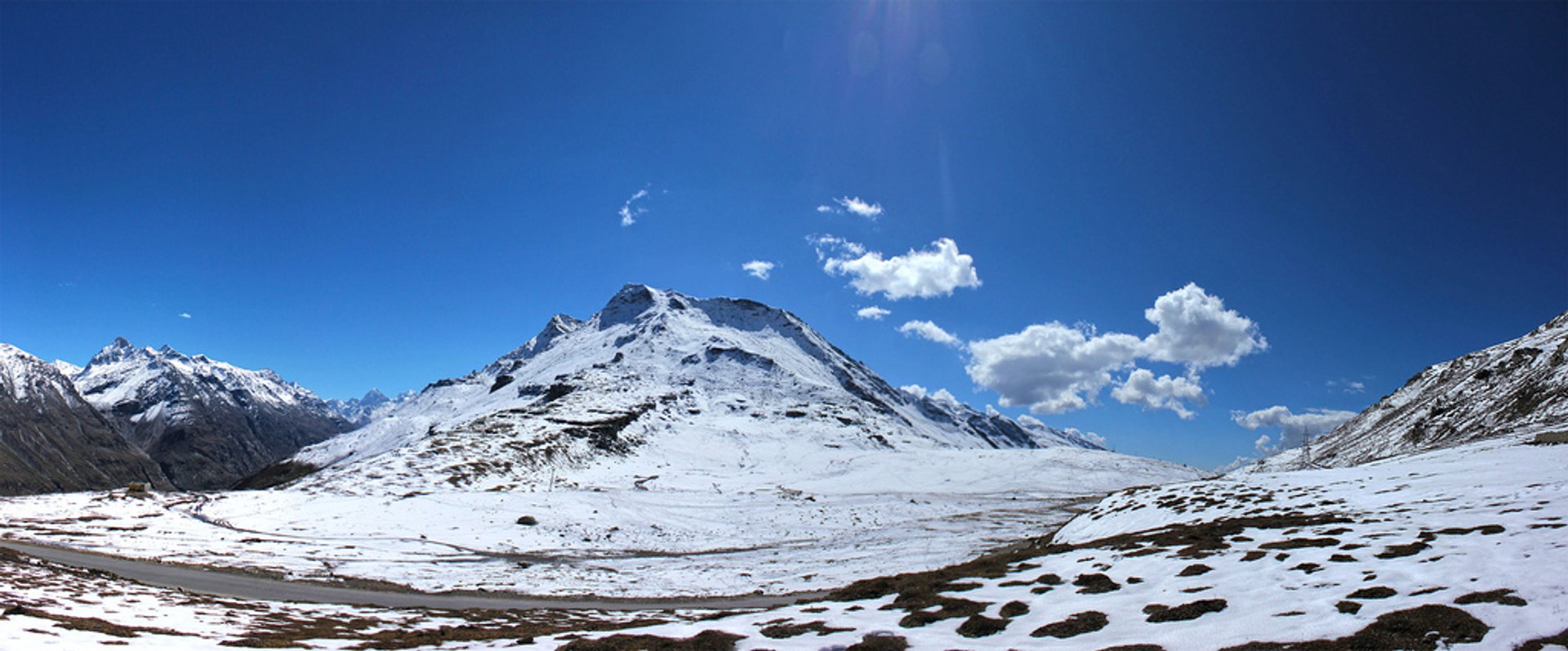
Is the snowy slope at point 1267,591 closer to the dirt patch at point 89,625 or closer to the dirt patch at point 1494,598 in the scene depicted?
the dirt patch at point 1494,598

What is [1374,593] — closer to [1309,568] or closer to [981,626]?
[1309,568]

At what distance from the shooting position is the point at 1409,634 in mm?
12844

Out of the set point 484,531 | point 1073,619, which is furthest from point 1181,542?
point 484,531

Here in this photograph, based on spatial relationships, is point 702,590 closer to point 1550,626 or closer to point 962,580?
point 962,580

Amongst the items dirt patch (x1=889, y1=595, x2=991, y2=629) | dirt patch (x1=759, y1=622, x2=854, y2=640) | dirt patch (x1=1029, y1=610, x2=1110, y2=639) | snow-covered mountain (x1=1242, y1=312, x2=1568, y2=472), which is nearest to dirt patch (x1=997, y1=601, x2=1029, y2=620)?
dirt patch (x1=889, y1=595, x2=991, y2=629)

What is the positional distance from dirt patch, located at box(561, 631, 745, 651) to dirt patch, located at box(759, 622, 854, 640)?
0.87 metres

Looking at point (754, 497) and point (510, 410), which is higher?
point (510, 410)

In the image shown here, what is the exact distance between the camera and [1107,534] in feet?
135

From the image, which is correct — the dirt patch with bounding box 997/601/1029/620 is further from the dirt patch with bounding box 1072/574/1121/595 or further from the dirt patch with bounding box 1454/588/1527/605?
the dirt patch with bounding box 1454/588/1527/605

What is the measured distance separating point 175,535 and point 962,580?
6198 centimetres

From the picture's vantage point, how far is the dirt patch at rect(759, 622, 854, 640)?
18609 mm

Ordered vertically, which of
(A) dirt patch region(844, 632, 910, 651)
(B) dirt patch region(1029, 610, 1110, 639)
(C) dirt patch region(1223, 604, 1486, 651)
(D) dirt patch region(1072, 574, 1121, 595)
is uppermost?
(C) dirt patch region(1223, 604, 1486, 651)

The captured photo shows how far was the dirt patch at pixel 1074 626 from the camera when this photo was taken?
1672cm

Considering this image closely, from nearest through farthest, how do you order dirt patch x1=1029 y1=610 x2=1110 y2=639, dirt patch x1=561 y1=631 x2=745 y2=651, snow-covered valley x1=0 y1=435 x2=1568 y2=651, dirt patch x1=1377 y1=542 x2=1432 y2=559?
snow-covered valley x1=0 y1=435 x2=1568 y2=651 < dirt patch x1=1029 y1=610 x2=1110 y2=639 < dirt patch x1=561 y1=631 x2=745 y2=651 < dirt patch x1=1377 y1=542 x2=1432 y2=559
